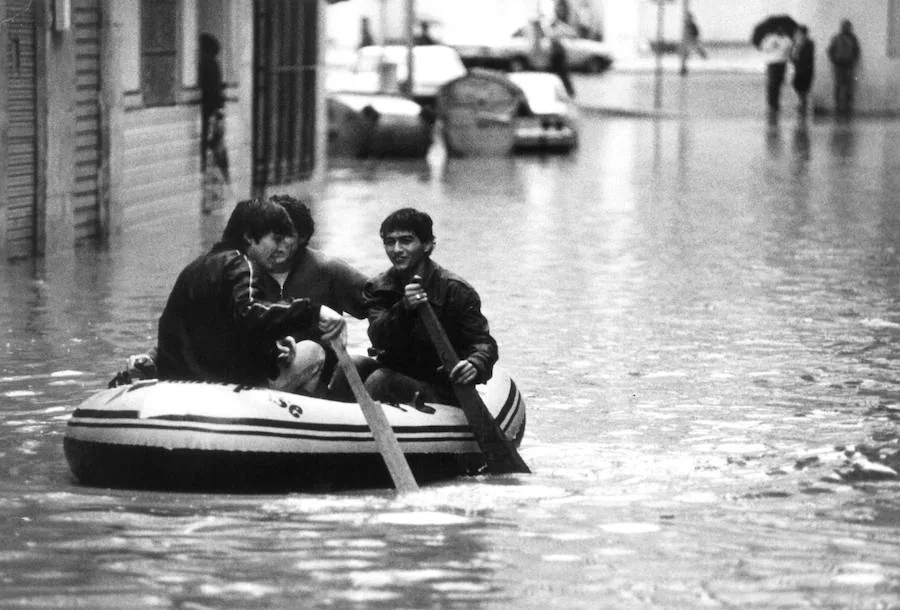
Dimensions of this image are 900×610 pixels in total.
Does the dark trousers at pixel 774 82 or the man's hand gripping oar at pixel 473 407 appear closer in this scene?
the man's hand gripping oar at pixel 473 407

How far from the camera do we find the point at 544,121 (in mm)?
37719

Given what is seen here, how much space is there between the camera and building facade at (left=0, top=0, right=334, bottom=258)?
1922 cm

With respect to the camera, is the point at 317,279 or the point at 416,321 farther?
the point at 317,279

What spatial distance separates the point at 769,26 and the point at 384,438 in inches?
2353

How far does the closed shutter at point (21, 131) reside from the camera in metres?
18.9

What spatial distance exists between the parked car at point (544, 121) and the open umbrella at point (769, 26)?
25.9 m

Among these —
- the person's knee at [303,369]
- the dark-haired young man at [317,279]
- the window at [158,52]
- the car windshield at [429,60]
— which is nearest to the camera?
the person's knee at [303,369]

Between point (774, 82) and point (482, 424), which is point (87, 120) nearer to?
point (482, 424)

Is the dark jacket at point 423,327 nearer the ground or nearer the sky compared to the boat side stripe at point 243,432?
nearer the sky

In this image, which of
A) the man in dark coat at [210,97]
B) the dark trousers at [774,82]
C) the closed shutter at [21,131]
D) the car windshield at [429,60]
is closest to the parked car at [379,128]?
the man in dark coat at [210,97]

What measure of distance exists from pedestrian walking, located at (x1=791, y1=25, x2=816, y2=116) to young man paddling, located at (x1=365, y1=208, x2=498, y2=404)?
3859 centimetres

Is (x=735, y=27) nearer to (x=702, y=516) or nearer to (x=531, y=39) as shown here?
(x=531, y=39)

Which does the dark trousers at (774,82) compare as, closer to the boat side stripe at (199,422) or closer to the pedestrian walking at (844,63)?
the pedestrian walking at (844,63)

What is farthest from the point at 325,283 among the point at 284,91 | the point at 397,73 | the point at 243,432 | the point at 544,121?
the point at 397,73
